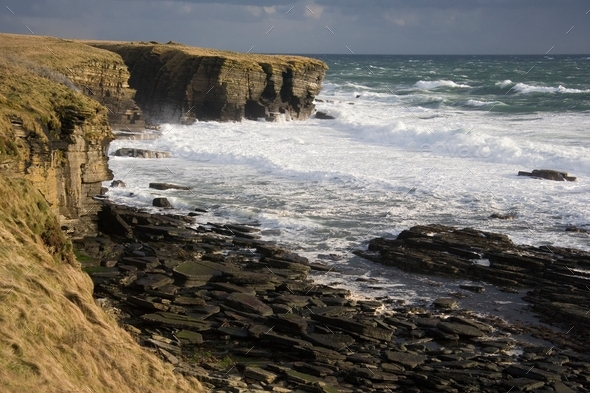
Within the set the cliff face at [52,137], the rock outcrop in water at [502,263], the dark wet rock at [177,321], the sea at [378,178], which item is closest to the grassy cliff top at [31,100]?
the cliff face at [52,137]

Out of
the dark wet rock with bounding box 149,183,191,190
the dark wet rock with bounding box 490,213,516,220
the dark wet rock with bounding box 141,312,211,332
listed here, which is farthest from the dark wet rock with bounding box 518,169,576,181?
the dark wet rock with bounding box 141,312,211,332

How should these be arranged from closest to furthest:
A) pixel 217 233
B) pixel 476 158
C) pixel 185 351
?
1. pixel 185 351
2. pixel 217 233
3. pixel 476 158

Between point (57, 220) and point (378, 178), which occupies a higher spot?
point (57, 220)

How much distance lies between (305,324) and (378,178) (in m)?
16.9

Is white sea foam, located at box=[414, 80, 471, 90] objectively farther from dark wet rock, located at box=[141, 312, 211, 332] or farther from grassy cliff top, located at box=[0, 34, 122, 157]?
dark wet rock, located at box=[141, 312, 211, 332]

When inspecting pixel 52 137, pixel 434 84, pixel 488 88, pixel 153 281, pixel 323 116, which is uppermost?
pixel 52 137

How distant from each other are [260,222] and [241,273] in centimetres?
592

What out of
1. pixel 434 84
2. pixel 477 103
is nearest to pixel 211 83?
pixel 477 103

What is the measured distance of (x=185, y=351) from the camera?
12914 mm

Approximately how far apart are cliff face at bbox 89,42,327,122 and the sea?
1.52m

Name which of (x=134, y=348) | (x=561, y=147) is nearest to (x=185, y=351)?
(x=134, y=348)

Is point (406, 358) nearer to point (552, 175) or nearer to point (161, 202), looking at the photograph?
point (161, 202)

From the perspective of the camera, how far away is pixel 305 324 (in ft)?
46.3

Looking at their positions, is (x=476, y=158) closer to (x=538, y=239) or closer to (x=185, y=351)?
(x=538, y=239)
